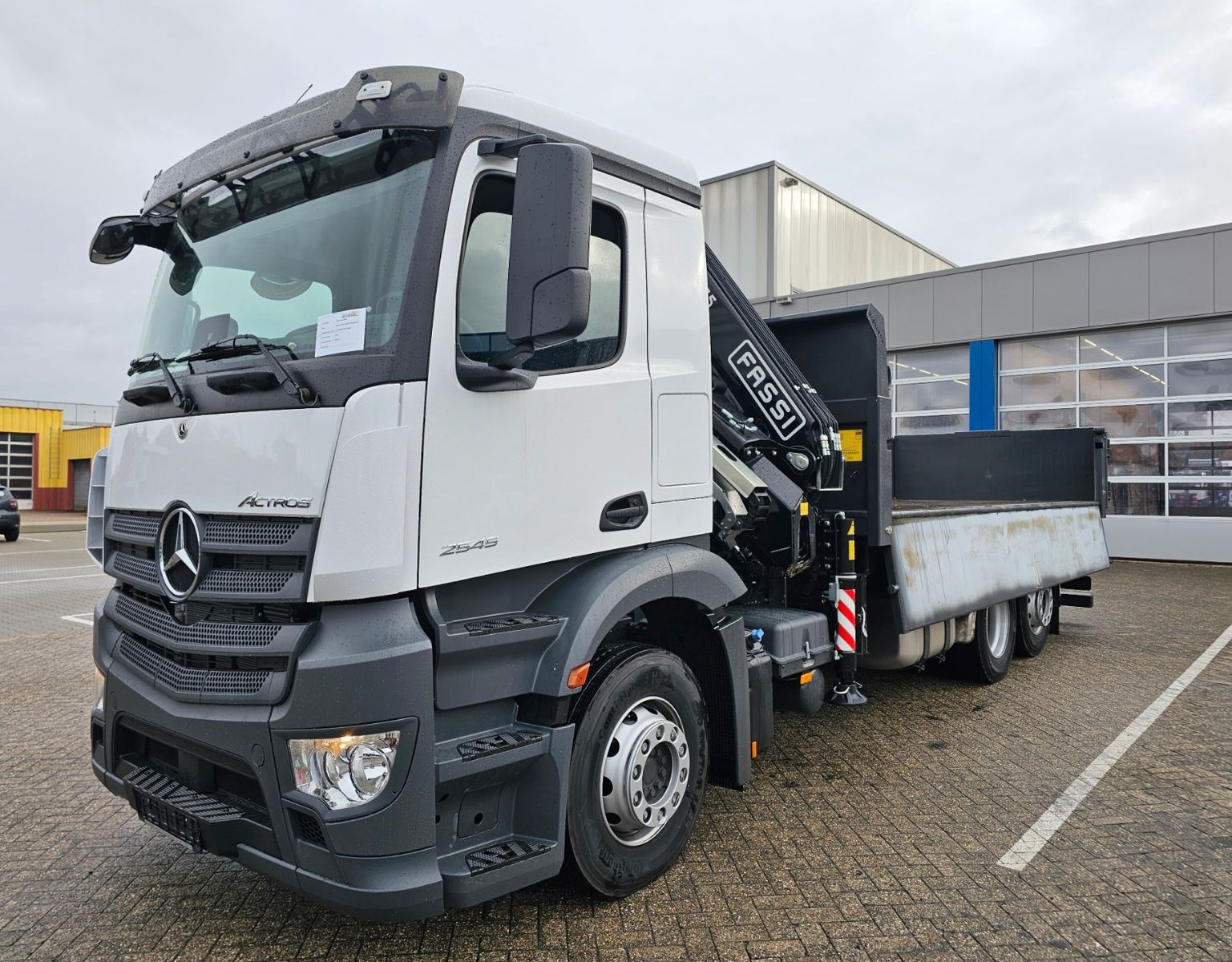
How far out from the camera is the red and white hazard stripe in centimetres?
453

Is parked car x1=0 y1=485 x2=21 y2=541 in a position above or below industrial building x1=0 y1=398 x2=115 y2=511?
below

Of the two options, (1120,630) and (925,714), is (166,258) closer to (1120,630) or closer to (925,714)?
(925,714)

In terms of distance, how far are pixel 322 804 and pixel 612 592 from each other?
3.59 feet

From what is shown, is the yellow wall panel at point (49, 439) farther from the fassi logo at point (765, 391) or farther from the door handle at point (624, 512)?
the door handle at point (624, 512)

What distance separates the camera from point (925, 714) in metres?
5.73

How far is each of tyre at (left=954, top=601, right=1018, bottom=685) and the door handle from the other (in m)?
3.74

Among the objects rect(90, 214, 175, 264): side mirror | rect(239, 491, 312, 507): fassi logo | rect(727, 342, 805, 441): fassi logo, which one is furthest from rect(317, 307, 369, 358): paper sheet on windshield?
rect(727, 342, 805, 441): fassi logo

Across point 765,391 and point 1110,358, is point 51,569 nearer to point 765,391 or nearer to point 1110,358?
point 765,391

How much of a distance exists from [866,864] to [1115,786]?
1714mm

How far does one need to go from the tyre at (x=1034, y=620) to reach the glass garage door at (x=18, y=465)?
132 feet

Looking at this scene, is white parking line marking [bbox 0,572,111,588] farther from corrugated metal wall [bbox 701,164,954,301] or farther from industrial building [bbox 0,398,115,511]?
industrial building [bbox 0,398,115,511]

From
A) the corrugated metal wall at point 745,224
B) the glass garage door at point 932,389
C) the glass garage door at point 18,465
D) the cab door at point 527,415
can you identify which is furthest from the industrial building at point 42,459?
the cab door at point 527,415

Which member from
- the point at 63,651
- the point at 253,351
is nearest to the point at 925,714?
the point at 253,351

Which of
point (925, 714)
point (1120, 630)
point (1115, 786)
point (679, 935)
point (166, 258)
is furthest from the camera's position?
point (1120, 630)
